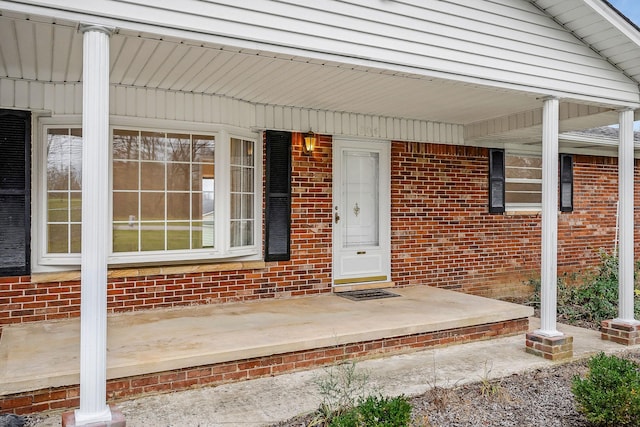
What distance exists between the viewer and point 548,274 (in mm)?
5148

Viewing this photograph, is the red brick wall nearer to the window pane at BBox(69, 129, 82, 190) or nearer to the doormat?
the doormat

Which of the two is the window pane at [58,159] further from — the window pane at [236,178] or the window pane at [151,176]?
the window pane at [236,178]

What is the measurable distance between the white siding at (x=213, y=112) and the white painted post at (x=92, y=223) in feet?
7.35

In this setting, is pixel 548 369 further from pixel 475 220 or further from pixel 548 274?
pixel 475 220

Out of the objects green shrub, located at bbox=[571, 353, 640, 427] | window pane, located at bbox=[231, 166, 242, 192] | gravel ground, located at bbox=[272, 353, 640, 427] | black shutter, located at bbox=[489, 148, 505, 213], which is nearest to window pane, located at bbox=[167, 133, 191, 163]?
window pane, located at bbox=[231, 166, 242, 192]

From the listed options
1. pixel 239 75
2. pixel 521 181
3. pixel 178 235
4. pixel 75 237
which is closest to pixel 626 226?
pixel 521 181

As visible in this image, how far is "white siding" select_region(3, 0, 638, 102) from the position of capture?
3475 millimetres

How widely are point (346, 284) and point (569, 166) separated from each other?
17.4 feet

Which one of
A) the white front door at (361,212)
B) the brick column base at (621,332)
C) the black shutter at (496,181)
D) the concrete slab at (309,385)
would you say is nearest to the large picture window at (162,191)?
the white front door at (361,212)

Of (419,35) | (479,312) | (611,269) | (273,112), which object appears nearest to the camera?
(419,35)

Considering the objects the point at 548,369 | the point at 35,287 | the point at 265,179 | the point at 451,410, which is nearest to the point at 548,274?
the point at 548,369

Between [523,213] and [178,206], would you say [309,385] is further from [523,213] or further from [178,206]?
[523,213]

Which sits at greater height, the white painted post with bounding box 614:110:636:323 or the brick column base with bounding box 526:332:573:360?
the white painted post with bounding box 614:110:636:323

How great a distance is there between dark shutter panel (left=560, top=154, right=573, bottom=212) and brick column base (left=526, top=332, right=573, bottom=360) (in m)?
4.93
